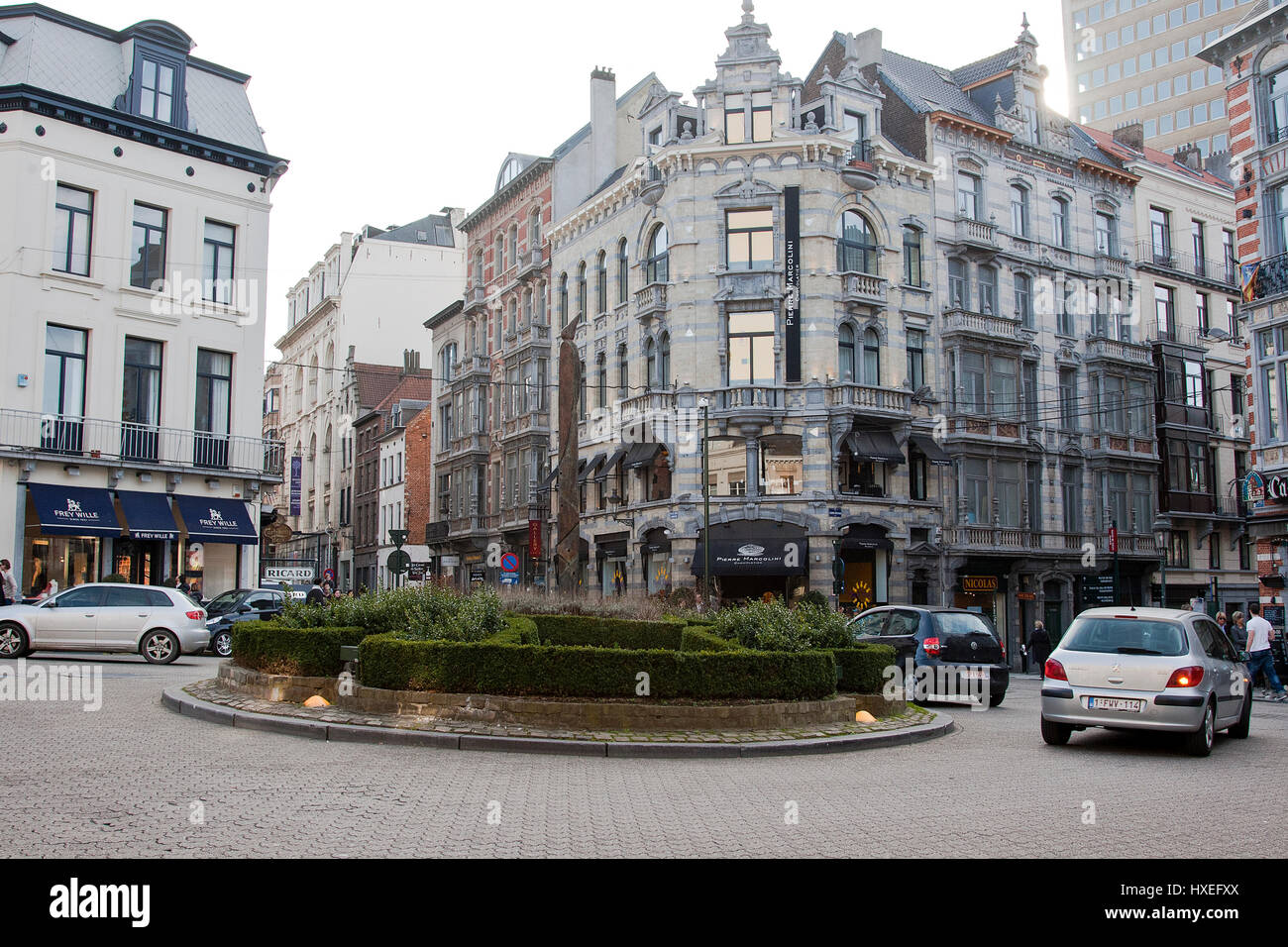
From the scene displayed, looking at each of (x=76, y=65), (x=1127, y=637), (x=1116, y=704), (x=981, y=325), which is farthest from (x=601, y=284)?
(x=1116, y=704)

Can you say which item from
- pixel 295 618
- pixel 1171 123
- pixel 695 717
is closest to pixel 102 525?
pixel 295 618

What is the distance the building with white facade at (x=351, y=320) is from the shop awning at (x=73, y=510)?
122ft

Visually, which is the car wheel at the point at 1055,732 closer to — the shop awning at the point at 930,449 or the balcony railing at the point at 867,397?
the balcony railing at the point at 867,397

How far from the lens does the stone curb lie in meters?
11.3

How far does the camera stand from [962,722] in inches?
633

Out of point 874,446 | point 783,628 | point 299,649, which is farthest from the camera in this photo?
point 874,446

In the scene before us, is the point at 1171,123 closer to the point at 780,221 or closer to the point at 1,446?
the point at 780,221

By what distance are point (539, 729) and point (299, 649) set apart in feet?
12.4

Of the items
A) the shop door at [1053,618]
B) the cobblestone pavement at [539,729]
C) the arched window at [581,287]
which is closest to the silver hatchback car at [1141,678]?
the cobblestone pavement at [539,729]

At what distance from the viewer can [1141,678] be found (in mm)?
12094

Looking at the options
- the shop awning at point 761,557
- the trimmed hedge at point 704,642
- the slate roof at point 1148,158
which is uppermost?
the slate roof at point 1148,158

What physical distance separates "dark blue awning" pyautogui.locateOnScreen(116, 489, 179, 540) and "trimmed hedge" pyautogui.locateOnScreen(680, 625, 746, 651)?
1865cm

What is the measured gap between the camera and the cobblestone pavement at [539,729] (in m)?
11.7

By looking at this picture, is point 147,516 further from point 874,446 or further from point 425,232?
point 425,232
